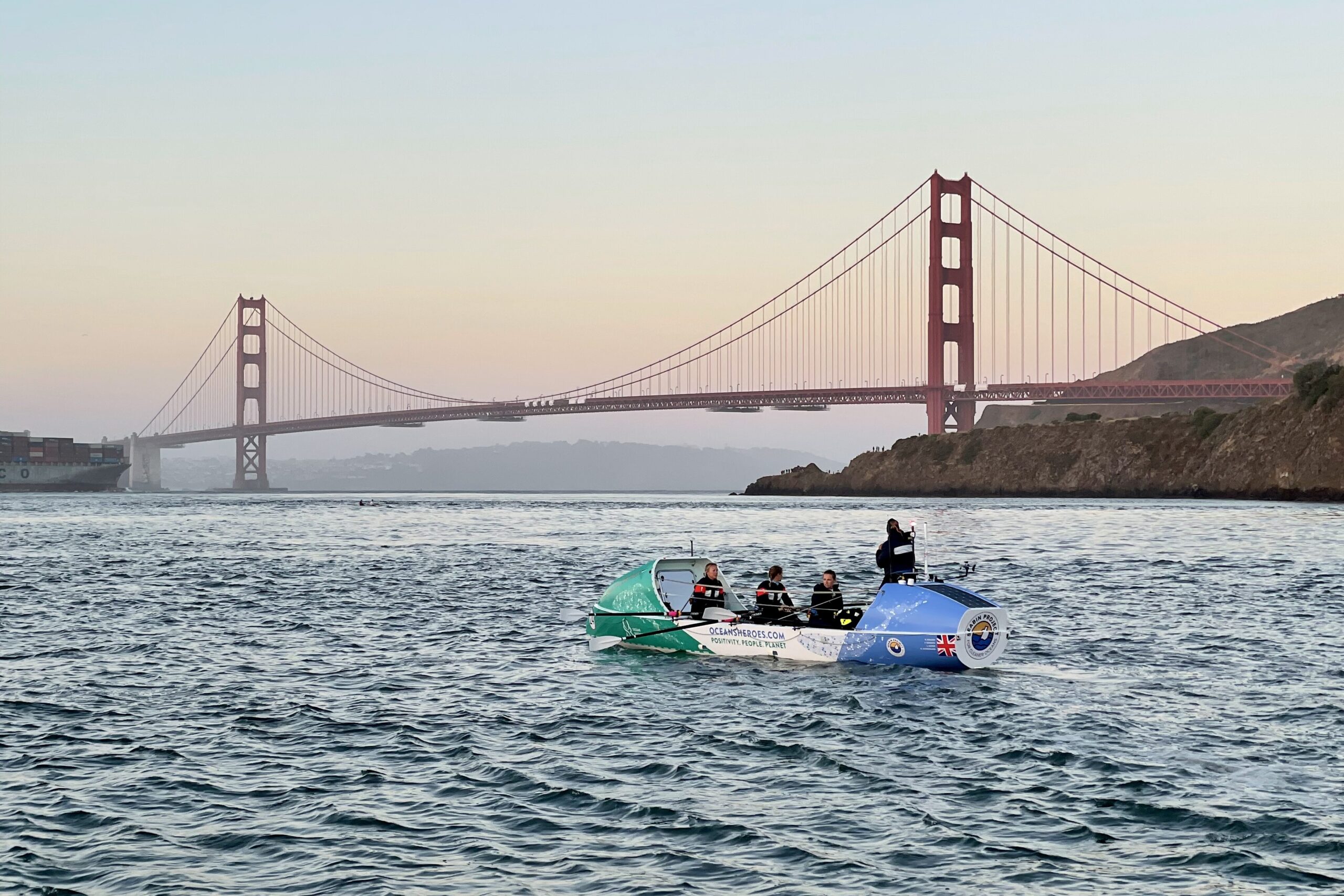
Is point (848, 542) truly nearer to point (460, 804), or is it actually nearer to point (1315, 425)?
point (460, 804)

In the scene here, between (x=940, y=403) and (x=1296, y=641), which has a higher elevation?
(x=940, y=403)

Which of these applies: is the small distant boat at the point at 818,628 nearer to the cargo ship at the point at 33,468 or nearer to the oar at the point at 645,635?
the oar at the point at 645,635

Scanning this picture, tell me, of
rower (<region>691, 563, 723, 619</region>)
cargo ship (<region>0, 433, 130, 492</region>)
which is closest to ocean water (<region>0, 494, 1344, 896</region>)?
rower (<region>691, 563, 723, 619</region>)

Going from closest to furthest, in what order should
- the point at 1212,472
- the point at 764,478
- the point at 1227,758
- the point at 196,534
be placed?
the point at 1227,758
the point at 196,534
the point at 1212,472
the point at 764,478

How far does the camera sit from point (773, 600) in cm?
2112

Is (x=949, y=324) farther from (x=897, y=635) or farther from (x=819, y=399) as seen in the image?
(x=897, y=635)

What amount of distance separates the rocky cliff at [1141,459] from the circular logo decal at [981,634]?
285 feet

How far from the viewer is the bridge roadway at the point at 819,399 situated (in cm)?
11012

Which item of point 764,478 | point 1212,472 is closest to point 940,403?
point 1212,472

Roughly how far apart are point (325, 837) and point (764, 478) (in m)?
165

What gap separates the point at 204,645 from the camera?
947 inches

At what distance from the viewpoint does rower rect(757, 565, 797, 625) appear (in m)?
21.0

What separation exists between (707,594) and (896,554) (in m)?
3.39

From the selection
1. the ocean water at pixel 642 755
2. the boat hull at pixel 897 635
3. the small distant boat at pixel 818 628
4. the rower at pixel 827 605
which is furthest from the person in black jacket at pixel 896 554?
the ocean water at pixel 642 755
